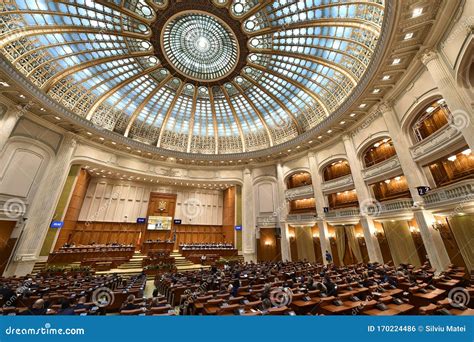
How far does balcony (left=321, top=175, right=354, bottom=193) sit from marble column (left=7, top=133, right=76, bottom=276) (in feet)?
72.5

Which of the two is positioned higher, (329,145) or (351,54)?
(351,54)

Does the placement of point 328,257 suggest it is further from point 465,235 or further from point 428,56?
point 428,56

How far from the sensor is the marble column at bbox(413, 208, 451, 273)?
9664 millimetres

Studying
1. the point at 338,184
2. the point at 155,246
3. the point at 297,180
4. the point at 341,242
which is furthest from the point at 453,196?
the point at 155,246

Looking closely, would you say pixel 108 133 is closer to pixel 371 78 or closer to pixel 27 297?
pixel 27 297

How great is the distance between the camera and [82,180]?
18.7 meters

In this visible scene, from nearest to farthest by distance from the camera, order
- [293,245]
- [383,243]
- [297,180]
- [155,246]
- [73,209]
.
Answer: [383,243] → [73,209] → [293,245] → [155,246] → [297,180]

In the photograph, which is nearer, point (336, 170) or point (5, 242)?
point (5, 242)

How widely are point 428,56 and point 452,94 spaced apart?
95.1 inches

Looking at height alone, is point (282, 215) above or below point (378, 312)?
above

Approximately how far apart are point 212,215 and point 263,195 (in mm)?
7910

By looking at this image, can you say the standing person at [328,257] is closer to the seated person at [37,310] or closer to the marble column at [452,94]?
the marble column at [452,94]

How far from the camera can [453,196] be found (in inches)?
345

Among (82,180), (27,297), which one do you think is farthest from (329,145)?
(82,180)
